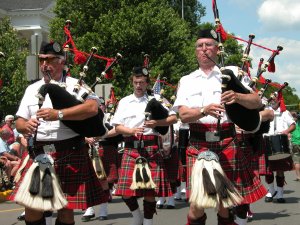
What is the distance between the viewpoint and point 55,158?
192 inches

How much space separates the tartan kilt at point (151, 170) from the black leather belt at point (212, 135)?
6.15ft

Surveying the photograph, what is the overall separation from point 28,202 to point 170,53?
69.2ft

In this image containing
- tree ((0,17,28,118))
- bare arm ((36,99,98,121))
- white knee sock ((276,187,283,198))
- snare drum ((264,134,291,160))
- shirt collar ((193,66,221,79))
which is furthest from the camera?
tree ((0,17,28,118))

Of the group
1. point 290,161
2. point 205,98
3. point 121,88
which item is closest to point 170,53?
point 121,88

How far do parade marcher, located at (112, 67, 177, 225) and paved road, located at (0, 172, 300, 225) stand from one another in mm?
1293

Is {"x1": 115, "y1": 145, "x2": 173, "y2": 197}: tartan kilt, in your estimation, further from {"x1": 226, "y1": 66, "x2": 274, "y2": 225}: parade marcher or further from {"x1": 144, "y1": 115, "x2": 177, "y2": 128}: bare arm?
{"x1": 226, "y1": 66, "x2": 274, "y2": 225}: parade marcher

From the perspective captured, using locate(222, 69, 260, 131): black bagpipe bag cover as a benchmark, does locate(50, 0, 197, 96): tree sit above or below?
above

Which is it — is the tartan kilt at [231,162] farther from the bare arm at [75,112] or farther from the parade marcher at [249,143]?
the bare arm at [75,112]

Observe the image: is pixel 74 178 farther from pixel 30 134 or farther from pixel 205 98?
pixel 205 98

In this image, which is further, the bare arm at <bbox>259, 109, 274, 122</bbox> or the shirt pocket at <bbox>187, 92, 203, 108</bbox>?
the bare arm at <bbox>259, 109, 274, 122</bbox>

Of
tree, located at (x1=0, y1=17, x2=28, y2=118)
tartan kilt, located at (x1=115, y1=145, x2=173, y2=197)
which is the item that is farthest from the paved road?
tree, located at (x1=0, y1=17, x2=28, y2=118)

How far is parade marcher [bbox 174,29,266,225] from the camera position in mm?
4824

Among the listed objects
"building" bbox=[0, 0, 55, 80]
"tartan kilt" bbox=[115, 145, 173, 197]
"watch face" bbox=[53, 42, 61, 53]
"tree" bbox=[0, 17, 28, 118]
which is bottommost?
"tartan kilt" bbox=[115, 145, 173, 197]

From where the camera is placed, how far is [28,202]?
4.55 metres
